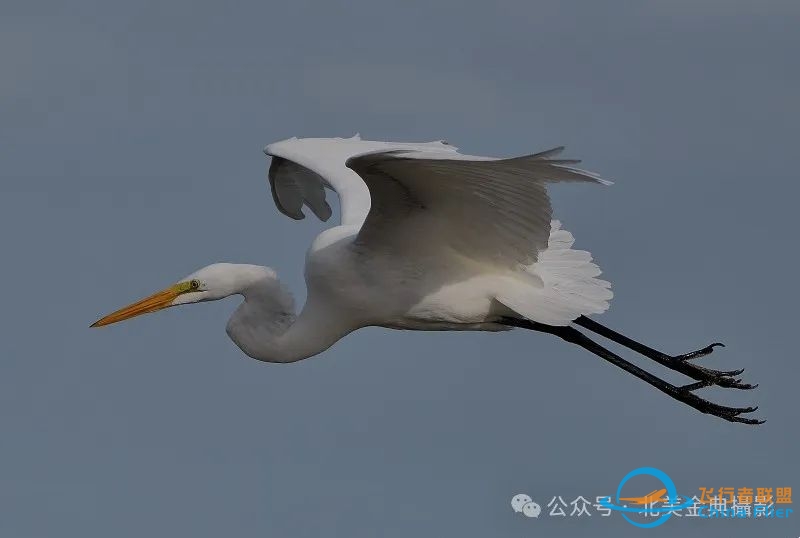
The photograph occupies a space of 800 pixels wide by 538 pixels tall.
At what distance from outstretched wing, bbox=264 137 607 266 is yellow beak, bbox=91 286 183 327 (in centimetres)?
140

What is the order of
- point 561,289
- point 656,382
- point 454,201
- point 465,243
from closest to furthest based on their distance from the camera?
1. point 454,201
2. point 465,243
3. point 561,289
4. point 656,382

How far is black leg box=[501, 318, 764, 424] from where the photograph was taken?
12.5 meters

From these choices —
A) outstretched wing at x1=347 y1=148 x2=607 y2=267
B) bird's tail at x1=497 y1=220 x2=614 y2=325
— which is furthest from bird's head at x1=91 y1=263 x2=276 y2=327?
bird's tail at x1=497 y1=220 x2=614 y2=325

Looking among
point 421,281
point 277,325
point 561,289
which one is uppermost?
point 561,289

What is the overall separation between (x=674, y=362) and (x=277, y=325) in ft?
10.5

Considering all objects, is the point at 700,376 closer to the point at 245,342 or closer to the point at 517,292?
the point at 517,292

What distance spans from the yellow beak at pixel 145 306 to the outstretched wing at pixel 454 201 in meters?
1.40

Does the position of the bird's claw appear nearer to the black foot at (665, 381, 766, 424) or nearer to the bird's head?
the black foot at (665, 381, 766, 424)

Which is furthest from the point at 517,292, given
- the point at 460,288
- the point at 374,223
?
the point at 374,223

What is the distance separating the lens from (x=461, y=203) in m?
11.0

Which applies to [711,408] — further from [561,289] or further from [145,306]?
[145,306]

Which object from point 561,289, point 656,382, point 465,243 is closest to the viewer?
point 465,243

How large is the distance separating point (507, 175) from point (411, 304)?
5.09 ft

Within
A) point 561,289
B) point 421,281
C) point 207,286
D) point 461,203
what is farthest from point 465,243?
point 207,286
